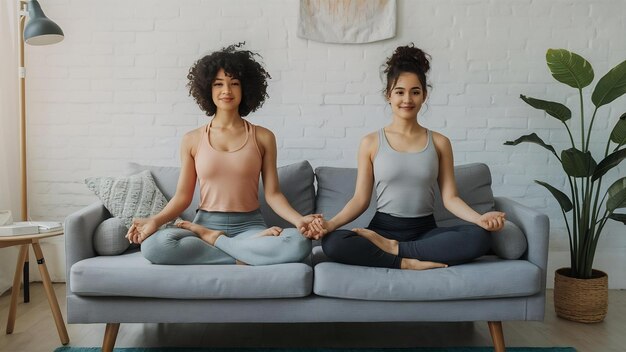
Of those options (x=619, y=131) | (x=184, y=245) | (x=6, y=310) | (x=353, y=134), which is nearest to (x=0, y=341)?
(x=6, y=310)

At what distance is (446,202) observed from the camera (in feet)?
8.61

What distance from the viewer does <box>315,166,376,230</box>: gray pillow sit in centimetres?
286

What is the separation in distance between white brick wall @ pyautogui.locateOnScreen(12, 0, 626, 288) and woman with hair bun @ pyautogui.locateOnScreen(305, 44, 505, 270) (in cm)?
76

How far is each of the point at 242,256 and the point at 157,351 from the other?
21.0 inches

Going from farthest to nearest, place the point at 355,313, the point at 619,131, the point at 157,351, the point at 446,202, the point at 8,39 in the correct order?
the point at 8,39 → the point at 619,131 → the point at 446,202 → the point at 157,351 → the point at 355,313

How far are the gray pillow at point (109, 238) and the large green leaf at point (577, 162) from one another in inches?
77.1

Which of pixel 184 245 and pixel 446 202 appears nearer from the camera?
pixel 184 245

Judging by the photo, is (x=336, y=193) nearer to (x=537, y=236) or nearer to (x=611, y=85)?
(x=537, y=236)

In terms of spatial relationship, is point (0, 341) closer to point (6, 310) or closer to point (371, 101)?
point (6, 310)

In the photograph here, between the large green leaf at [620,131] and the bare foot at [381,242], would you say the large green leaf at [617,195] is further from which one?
the bare foot at [381,242]

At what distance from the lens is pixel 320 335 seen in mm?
2676

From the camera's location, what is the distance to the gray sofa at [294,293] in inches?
88.1

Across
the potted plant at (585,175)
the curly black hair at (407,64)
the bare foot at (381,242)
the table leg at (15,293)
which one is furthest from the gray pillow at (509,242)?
the table leg at (15,293)

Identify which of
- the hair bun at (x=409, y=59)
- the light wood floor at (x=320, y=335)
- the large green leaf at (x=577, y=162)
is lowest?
the light wood floor at (x=320, y=335)
